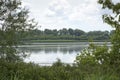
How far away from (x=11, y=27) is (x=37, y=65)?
357 centimetres

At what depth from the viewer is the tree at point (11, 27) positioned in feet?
57.2

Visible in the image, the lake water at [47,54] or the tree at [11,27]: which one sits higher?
the tree at [11,27]

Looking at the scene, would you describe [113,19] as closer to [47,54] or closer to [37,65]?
[37,65]

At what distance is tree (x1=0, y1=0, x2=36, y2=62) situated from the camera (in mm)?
17438

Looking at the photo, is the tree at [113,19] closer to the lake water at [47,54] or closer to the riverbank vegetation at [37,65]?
the riverbank vegetation at [37,65]

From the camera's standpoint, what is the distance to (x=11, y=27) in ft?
58.6

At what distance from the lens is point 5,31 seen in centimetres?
1770

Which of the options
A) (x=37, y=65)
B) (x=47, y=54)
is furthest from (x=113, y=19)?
(x=47, y=54)

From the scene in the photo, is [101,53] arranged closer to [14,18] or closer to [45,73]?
[45,73]

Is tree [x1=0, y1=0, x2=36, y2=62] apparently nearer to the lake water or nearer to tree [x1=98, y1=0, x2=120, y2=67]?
the lake water

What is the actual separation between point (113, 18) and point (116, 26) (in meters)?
0.35

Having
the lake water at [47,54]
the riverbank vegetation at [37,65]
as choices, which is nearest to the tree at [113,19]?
the riverbank vegetation at [37,65]

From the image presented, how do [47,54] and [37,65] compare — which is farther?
[47,54]

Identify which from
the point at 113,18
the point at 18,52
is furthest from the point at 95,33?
the point at 113,18
